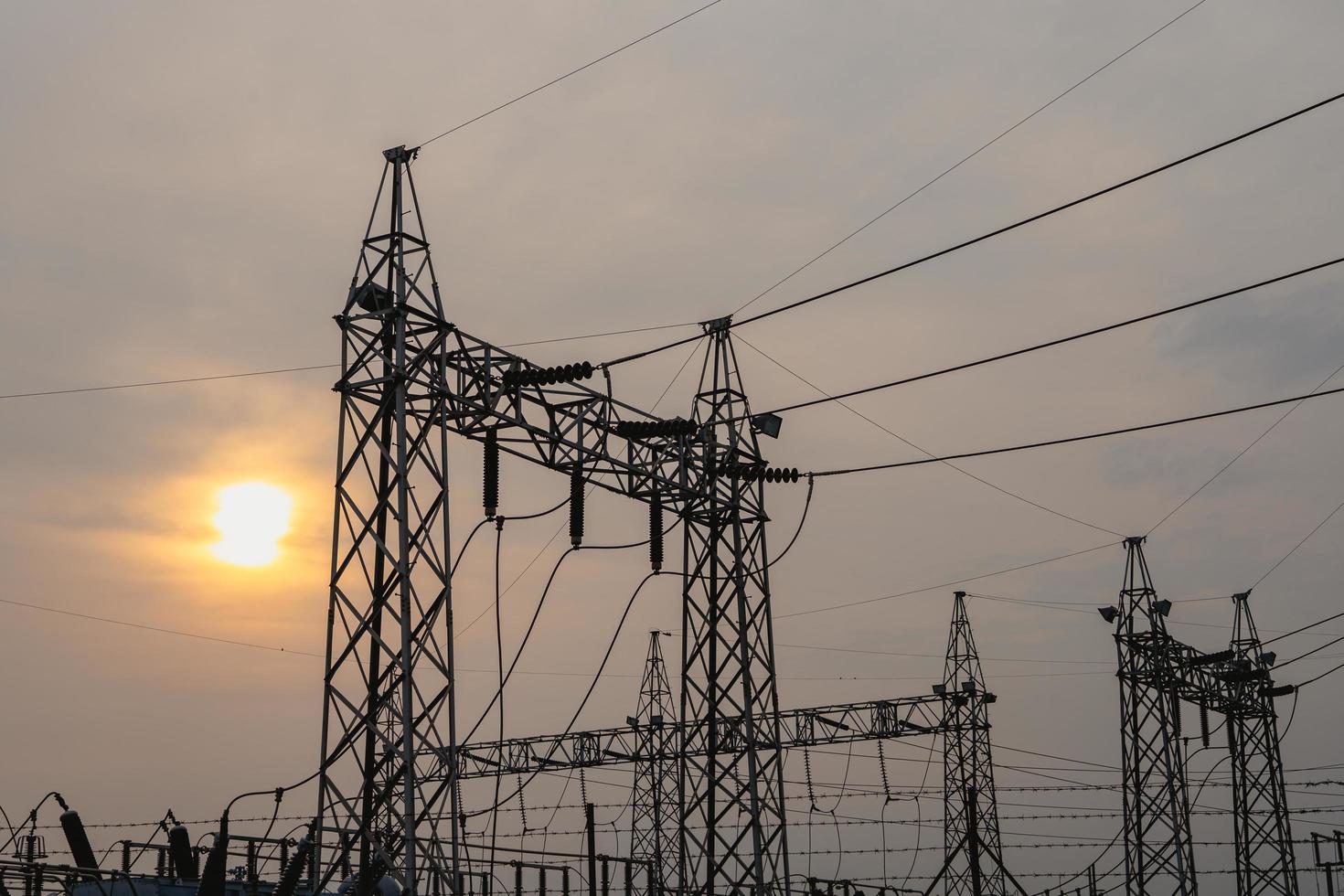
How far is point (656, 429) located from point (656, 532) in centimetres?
165

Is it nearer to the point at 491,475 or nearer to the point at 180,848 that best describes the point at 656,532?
the point at 491,475

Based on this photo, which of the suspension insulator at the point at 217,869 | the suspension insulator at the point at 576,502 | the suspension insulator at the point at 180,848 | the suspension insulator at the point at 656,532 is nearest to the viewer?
the suspension insulator at the point at 217,869

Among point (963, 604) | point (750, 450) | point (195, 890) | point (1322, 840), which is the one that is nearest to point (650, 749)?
point (963, 604)

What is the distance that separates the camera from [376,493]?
16891 mm

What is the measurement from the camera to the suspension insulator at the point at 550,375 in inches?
746

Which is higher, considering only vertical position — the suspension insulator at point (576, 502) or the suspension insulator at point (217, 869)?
the suspension insulator at point (576, 502)

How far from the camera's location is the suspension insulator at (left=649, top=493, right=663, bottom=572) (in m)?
22.0

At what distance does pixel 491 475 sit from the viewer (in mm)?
18812

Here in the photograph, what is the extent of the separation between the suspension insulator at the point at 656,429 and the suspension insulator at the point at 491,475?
88.0 inches

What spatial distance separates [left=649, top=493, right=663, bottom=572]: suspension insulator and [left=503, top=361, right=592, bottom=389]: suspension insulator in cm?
336

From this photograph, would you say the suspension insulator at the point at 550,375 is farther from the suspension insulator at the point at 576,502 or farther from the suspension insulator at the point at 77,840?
the suspension insulator at the point at 77,840

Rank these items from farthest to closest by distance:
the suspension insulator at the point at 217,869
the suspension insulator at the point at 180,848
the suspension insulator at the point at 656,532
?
the suspension insulator at the point at 656,532
the suspension insulator at the point at 180,848
the suspension insulator at the point at 217,869

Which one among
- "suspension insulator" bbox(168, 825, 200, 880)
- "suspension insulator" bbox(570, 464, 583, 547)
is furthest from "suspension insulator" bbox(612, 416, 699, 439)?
"suspension insulator" bbox(168, 825, 200, 880)

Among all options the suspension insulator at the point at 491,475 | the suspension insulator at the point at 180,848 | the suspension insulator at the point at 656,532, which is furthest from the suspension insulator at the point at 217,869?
the suspension insulator at the point at 656,532
